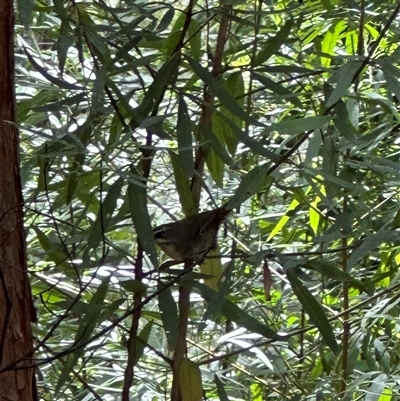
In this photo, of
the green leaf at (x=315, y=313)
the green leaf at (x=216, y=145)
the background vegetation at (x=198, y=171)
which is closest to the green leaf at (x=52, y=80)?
the background vegetation at (x=198, y=171)

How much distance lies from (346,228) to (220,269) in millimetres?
144

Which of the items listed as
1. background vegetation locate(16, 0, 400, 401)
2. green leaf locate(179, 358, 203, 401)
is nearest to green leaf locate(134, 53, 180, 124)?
background vegetation locate(16, 0, 400, 401)

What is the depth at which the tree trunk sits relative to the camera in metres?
0.56

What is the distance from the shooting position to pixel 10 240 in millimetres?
560

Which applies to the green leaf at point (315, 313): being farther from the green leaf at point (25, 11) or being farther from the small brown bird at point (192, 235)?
the green leaf at point (25, 11)

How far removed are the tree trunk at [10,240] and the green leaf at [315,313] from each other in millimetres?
222

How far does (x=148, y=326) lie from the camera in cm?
67

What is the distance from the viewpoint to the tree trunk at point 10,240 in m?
0.56

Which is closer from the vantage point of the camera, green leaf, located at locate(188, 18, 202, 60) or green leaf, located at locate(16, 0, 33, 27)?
green leaf, located at locate(16, 0, 33, 27)

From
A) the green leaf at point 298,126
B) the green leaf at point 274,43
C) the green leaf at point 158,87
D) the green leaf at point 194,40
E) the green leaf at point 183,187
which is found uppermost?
the green leaf at point 194,40

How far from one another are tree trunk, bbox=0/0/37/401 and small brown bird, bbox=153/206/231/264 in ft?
0.37

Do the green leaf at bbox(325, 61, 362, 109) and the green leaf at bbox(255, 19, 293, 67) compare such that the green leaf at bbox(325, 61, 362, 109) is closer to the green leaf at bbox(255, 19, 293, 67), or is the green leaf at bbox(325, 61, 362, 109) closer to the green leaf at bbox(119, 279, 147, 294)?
the green leaf at bbox(255, 19, 293, 67)

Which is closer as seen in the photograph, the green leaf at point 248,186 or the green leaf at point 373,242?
the green leaf at point 248,186

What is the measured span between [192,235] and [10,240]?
0.14m
